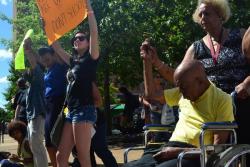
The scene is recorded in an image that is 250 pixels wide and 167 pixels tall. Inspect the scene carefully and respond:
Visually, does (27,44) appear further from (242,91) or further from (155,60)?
(242,91)

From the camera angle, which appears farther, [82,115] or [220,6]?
[82,115]

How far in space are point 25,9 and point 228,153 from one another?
22549 mm

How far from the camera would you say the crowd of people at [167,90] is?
Answer: 396 cm

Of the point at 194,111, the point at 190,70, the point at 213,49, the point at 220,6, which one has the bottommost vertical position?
the point at 194,111

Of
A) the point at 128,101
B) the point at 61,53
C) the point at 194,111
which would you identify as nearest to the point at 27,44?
the point at 61,53

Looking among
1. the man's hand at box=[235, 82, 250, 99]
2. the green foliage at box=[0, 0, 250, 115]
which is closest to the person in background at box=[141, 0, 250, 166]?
the man's hand at box=[235, 82, 250, 99]

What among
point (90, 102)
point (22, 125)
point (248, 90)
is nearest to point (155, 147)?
point (248, 90)

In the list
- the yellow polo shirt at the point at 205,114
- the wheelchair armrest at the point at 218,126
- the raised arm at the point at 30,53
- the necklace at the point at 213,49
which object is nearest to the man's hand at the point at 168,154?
the yellow polo shirt at the point at 205,114

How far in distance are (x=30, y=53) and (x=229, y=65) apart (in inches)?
141

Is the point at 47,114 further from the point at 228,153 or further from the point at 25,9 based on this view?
the point at 25,9

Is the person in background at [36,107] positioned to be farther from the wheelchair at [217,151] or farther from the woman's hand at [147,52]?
the wheelchair at [217,151]

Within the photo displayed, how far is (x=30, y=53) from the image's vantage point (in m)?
7.41

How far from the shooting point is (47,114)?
6.91m

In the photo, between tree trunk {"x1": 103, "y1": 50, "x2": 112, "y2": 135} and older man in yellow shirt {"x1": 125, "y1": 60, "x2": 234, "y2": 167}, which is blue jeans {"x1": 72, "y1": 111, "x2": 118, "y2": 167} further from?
tree trunk {"x1": 103, "y1": 50, "x2": 112, "y2": 135}
